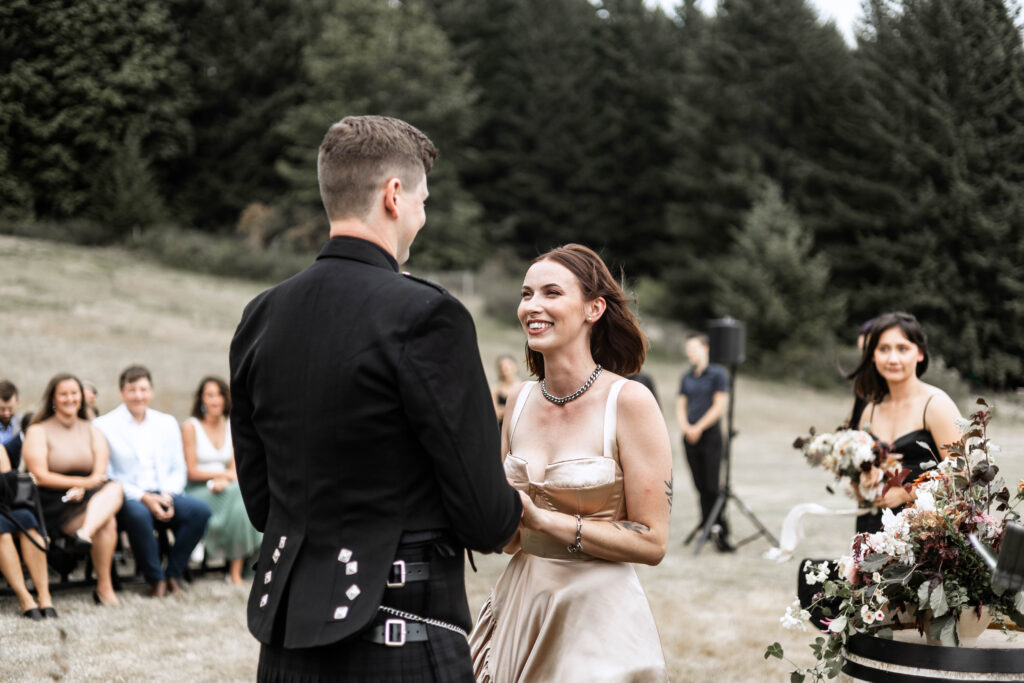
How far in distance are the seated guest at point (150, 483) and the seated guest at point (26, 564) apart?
83 centimetres

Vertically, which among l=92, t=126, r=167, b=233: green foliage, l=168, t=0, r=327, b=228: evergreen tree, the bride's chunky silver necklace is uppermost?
l=168, t=0, r=327, b=228: evergreen tree

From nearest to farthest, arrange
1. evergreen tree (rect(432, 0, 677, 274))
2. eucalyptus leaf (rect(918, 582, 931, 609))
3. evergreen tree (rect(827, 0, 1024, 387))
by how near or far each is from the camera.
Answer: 1. eucalyptus leaf (rect(918, 582, 931, 609))
2. evergreen tree (rect(827, 0, 1024, 387))
3. evergreen tree (rect(432, 0, 677, 274))

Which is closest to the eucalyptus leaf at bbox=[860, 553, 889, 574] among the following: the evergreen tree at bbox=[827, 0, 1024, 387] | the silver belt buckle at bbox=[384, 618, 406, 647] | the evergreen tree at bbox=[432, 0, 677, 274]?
the silver belt buckle at bbox=[384, 618, 406, 647]

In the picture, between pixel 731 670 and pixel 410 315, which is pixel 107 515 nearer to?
pixel 731 670

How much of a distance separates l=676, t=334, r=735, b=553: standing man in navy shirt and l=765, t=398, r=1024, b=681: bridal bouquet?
23.4 ft

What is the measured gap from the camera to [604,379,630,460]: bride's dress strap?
9.70 ft

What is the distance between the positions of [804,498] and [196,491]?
346 inches

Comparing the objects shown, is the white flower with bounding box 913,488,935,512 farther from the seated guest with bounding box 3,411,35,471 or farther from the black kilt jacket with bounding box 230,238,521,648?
the seated guest with bounding box 3,411,35,471

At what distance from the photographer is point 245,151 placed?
3231 centimetres

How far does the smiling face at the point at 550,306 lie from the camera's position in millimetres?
3023

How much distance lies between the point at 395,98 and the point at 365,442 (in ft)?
126

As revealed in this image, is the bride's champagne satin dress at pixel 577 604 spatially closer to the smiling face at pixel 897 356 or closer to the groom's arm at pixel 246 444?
the groom's arm at pixel 246 444

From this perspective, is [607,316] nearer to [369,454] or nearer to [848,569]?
[848,569]

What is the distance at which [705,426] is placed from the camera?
10164mm
